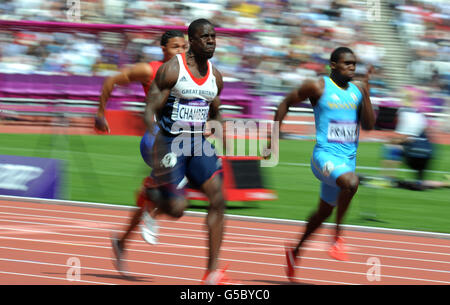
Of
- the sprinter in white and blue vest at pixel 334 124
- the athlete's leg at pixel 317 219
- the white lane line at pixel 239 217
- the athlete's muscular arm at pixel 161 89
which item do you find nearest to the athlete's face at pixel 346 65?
the sprinter in white and blue vest at pixel 334 124

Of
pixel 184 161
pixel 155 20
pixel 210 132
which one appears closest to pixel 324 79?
pixel 210 132

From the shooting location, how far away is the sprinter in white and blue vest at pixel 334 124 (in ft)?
23.0

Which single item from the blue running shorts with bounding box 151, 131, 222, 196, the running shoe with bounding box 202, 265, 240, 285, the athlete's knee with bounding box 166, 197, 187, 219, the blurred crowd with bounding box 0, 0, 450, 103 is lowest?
the blurred crowd with bounding box 0, 0, 450, 103

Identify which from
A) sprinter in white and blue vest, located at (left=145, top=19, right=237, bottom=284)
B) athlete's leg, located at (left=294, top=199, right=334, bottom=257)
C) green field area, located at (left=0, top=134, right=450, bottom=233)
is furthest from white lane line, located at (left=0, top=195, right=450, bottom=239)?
sprinter in white and blue vest, located at (left=145, top=19, right=237, bottom=284)

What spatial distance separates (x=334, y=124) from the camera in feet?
23.3

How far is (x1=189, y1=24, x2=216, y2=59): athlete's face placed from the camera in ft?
20.9

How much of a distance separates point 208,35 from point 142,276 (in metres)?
2.08

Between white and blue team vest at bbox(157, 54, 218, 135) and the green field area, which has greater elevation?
white and blue team vest at bbox(157, 54, 218, 135)

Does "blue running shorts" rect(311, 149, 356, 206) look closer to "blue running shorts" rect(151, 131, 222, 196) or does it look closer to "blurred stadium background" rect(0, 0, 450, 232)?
"blue running shorts" rect(151, 131, 222, 196)

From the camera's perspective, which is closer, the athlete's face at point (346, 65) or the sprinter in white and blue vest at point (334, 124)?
the sprinter in white and blue vest at point (334, 124)

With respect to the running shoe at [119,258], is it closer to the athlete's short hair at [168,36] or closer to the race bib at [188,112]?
the race bib at [188,112]

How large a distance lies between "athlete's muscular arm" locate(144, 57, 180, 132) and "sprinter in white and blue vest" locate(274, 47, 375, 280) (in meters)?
1.12

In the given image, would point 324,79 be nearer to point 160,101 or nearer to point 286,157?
point 160,101

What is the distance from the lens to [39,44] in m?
20.8
